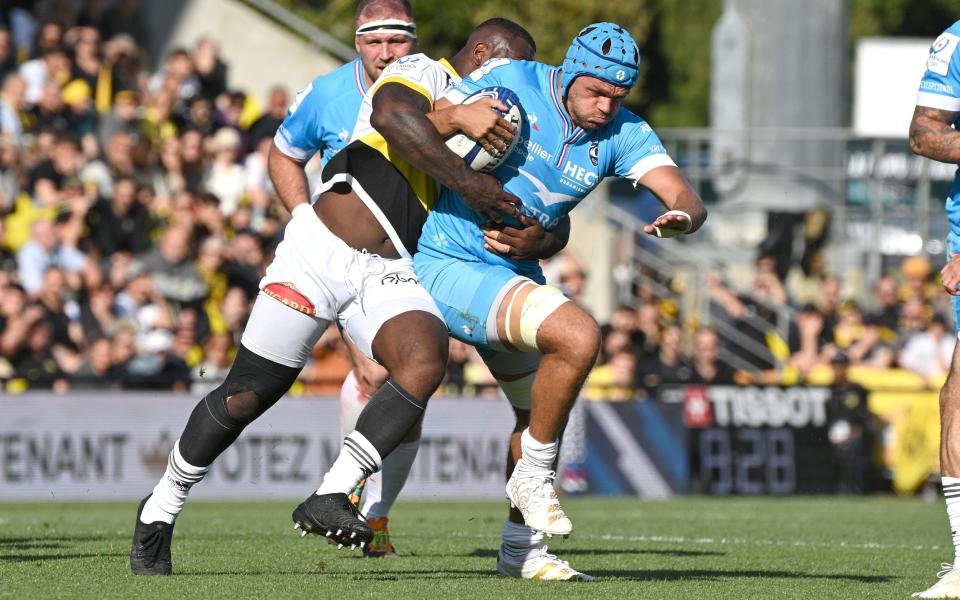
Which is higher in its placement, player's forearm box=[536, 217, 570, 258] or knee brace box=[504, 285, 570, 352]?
player's forearm box=[536, 217, 570, 258]

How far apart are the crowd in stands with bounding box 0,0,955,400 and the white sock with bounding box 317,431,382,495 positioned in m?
8.69

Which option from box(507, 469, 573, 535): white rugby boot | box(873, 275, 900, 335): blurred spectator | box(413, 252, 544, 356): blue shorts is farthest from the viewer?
box(873, 275, 900, 335): blurred spectator

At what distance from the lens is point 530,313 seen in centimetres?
687

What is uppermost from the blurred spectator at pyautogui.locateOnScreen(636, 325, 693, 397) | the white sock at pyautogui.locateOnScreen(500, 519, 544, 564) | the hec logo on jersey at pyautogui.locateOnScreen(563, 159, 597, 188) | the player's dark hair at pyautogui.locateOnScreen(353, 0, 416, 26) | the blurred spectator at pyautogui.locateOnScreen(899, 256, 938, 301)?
the player's dark hair at pyautogui.locateOnScreen(353, 0, 416, 26)

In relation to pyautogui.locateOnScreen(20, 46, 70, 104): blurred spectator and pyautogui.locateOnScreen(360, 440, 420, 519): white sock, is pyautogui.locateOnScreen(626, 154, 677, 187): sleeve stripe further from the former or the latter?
pyautogui.locateOnScreen(20, 46, 70, 104): blurred spectator

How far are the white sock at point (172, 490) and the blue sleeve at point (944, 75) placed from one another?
351 centimetres

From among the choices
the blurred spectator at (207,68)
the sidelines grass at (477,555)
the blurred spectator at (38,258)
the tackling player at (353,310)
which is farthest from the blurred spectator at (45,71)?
the tackling player at (353,310)

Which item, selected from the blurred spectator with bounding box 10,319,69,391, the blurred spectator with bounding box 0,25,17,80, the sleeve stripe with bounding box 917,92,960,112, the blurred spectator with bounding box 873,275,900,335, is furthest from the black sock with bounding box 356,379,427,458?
the blurred spectator with bounding box 873,275,900,335

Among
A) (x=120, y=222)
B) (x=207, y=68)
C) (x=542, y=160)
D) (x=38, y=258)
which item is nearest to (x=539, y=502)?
(x=542, y=160)

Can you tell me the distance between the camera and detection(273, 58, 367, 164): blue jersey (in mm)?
8594

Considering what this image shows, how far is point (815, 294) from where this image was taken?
20.6m

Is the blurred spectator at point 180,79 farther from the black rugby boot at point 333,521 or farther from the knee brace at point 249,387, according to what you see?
the black rugby boot at point 333,521

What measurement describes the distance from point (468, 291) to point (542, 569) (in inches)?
52.3

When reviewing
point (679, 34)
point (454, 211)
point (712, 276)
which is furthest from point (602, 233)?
point (679, 34)
